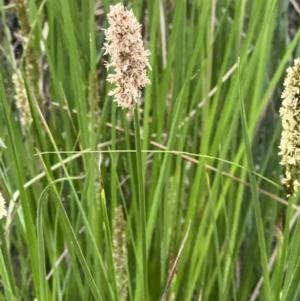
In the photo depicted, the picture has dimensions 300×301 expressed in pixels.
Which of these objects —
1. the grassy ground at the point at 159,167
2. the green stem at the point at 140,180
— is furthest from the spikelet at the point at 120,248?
the green stem at the point at 140,180

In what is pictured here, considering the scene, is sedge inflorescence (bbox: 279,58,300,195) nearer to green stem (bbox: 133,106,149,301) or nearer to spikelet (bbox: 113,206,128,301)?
green stem (bbox: 133,106,149,301)

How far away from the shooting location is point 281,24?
79 centimetres

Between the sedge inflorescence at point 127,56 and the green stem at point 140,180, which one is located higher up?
the sedge inflorescence at point 127,56

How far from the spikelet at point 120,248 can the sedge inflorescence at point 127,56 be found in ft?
0.77

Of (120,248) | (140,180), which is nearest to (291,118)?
(140,180)

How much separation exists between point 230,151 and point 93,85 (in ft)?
0.75

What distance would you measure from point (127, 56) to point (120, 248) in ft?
0.95

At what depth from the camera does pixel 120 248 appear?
0.52 metres

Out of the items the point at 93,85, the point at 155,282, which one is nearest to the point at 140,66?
the point at 93,85

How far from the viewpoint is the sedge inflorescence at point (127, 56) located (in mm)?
276

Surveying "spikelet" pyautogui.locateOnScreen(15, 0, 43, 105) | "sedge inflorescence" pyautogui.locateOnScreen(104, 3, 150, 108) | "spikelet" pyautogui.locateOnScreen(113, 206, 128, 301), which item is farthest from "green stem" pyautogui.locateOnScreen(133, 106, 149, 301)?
"spikelet" pyautogui.locateOnScreen(15, 0, 43, 105)

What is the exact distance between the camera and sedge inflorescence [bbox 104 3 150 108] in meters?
0.28

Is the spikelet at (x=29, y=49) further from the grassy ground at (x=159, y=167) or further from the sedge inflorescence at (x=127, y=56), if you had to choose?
the sedge inflorescence at (x=127, y=56)

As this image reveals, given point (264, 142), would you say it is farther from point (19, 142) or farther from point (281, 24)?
point (19, 142)
